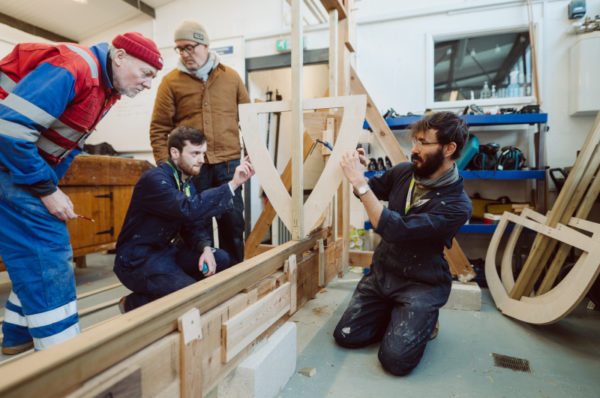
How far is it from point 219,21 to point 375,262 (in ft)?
14.1

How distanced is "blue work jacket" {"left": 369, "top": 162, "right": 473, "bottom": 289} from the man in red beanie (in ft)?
4.74

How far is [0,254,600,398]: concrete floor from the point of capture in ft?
5.33

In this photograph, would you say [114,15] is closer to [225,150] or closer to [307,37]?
[307,37]

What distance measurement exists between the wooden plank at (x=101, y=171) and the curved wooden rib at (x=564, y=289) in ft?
11.7

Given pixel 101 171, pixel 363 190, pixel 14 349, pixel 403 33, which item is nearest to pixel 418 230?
pixel 363 190

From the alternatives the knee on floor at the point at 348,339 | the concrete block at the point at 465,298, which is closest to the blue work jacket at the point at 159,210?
the knee on floor at the point at 348,339

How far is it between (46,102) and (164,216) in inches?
30.7

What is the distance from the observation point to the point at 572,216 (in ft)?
7.80

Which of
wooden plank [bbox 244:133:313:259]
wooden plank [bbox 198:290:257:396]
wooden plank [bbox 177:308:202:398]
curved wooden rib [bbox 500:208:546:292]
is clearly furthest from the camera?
wooden plank [bbox 244:133:313:259]

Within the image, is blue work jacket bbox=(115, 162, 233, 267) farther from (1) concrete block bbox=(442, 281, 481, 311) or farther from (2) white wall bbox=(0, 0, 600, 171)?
(2) white wall bbox=(0, 0, 600, 171)

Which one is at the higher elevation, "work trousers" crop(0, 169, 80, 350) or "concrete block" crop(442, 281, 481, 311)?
"work trousers" crop(0, 169, 80, 350)

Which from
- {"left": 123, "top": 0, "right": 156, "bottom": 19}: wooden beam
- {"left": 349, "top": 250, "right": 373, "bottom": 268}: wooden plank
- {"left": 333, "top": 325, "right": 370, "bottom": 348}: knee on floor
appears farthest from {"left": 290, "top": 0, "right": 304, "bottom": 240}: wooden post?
{"left": 123, "top": 0, "right": 156, "bottom": 19}: wooden beam

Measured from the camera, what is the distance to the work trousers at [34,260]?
1.36 m

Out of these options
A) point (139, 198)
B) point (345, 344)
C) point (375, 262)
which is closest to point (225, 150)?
point (139, 198)
